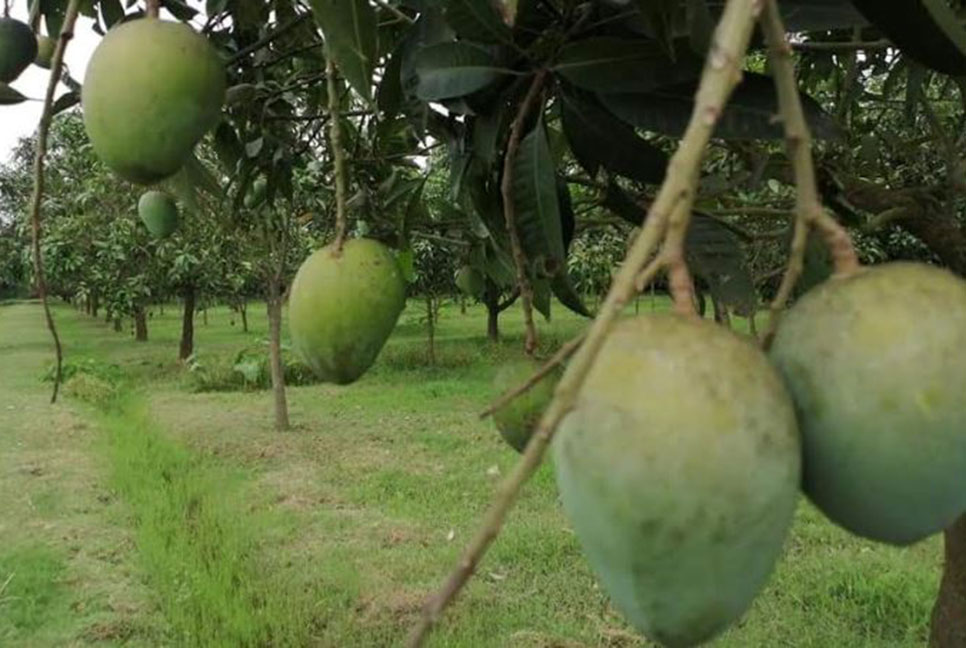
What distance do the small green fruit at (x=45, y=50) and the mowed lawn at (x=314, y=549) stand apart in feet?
8.93

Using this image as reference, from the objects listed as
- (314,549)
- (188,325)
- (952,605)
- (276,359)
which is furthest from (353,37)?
(188,325)

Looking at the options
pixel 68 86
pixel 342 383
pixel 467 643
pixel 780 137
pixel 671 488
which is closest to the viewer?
pixel 671 488

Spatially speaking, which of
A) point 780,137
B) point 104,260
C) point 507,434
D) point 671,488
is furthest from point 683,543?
point 104,260

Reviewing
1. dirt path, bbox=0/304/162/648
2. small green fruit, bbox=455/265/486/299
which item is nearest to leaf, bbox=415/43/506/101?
small green fruit, bbox=455/265/486/299

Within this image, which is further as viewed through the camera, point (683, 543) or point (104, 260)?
point (104, 260)

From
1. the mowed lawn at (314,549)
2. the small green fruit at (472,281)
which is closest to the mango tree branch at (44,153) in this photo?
the small green fruit at (472,281)

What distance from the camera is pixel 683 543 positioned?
42cm

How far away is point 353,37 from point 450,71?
0.08 metres

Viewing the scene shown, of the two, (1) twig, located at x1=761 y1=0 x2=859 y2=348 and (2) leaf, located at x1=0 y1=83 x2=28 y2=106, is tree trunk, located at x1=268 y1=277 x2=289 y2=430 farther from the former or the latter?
(1) twig, located at x1=761 y1=0 x2=859 y2=348

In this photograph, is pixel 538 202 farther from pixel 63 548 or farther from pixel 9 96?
pixel 63 548

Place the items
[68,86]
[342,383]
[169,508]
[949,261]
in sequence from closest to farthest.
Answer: [342,383] → [68,86] → [949,261] → [169,508]

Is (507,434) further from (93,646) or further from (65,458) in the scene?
(65,458)

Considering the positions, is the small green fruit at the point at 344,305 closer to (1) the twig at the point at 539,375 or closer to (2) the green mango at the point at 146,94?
(2) the green mango at the point at 146,94

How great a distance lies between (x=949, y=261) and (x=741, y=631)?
2.60 m
